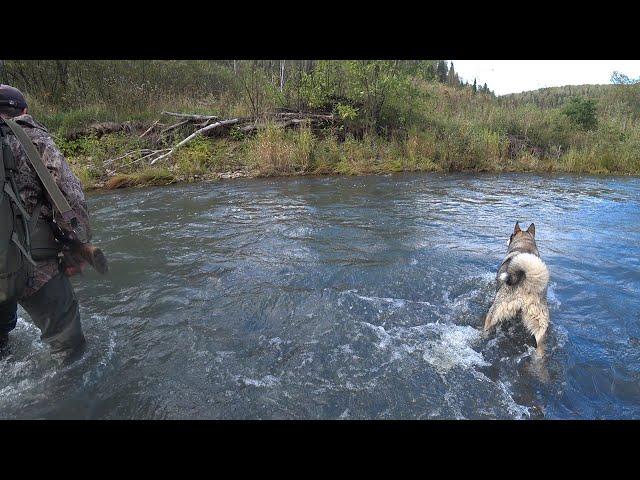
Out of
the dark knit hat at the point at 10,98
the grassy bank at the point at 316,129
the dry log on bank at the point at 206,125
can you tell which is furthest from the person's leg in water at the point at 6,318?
the dry log on bank at the point at 206,125

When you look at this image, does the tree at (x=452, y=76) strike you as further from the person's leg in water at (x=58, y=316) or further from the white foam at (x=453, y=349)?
the person's leg in water at (x=58, y=316)

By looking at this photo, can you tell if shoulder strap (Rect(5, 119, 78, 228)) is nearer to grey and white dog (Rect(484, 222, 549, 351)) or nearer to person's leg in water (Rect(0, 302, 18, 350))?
person's leg in water (Rect(0, 302, 18, 350))

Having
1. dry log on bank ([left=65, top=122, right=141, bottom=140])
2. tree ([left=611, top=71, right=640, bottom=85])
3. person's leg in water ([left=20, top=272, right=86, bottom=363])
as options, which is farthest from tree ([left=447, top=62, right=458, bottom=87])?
person's leg in water ([left=20, top=272, right=86, bottom=363])

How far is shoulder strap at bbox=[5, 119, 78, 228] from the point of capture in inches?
107

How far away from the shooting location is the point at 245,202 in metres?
9.49

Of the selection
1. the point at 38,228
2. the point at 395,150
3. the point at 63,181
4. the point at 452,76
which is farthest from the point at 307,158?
the point at 452,76

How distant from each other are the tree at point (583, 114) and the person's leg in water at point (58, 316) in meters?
21.4

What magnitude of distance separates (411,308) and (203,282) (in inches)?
107

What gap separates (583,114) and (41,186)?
22.0 metres

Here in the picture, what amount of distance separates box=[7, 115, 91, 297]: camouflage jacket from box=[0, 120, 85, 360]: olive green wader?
57 millimetres

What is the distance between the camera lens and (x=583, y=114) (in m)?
18.2

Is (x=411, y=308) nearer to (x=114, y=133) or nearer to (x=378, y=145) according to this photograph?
(x=378, y=145)

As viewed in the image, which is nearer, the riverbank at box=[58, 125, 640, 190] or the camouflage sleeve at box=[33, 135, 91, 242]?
the camouflage sleeve at box=[33, 135, 91, 242]

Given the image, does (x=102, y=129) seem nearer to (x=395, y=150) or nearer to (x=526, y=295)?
(x=395, y=150)
